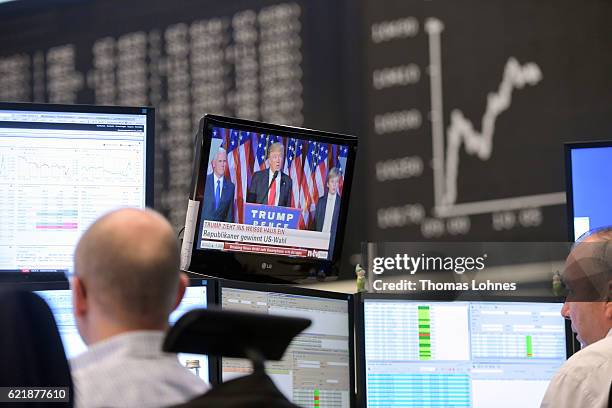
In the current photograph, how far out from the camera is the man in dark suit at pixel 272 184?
2713 mm

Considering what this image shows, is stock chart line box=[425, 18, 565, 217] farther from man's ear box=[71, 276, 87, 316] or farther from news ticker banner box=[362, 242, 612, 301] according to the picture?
man's ear box=[71, 276, 87, 316]

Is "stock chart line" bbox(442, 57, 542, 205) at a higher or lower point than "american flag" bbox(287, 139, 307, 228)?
higher

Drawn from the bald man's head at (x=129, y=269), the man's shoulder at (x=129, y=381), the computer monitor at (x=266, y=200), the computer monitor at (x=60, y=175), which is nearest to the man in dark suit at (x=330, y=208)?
the computer monitor at (x=266, y=200)

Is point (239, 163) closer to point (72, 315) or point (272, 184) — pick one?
point (272, 184)

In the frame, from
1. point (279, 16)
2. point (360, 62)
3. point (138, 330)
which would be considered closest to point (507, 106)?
point (360, 62)

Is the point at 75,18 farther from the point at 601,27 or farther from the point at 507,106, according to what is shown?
the point at 601,27

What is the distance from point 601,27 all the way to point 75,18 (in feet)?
7.09

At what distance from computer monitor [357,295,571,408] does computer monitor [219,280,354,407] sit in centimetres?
6

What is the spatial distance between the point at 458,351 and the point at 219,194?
82 cm

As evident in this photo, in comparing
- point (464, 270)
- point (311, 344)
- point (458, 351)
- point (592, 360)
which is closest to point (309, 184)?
point (311, 344)

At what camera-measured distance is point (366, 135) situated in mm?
4184

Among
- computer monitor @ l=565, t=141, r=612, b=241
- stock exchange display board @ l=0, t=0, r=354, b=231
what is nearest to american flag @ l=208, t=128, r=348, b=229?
computer monitor @ l=565, t=141, r=612, b=241

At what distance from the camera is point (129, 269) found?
147cm

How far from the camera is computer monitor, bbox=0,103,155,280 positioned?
8.68 ft
